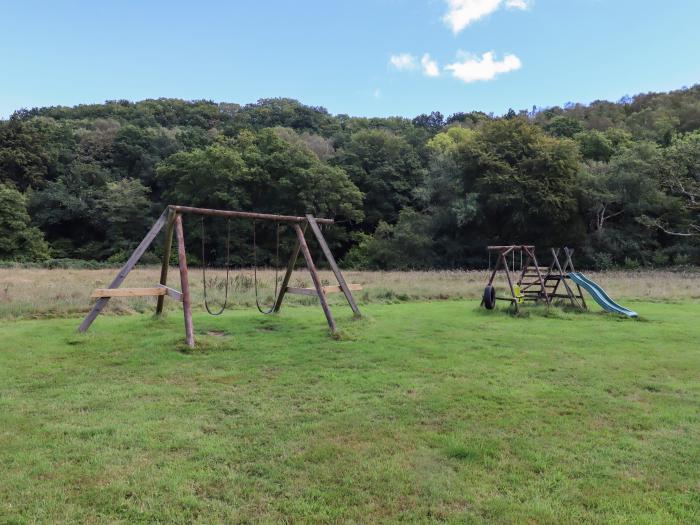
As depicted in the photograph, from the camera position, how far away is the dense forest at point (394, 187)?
1474 inches

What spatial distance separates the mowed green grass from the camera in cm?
326

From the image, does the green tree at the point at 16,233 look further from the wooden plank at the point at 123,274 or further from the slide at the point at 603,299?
the slide at the point at 603,299

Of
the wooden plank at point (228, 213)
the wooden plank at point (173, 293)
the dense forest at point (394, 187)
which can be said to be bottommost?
the wooden plank at point (173, 293)

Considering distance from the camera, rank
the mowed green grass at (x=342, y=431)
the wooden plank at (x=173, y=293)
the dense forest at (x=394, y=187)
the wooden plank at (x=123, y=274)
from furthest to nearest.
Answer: the dense forest at (x=394, y=187), the wooden plank at (x=123, y=274), the wooden plank at (x=173, y=293), the mowed green grass at (x=342, y=431)

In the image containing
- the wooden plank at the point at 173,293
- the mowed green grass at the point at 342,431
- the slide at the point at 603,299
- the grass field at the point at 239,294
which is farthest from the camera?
the slide at the point at 603,299

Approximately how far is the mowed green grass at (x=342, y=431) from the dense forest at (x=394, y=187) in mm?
32174

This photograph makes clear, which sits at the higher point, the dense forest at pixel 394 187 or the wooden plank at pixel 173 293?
the dense forest at pixel 394 187

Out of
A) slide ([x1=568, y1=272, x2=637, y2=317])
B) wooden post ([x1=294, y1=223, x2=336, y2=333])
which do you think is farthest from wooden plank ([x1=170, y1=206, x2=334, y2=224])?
slide ([x1=568, y1=272, x2=637, y2=317])

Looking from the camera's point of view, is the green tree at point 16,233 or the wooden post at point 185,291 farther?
the green tree at point 16,233

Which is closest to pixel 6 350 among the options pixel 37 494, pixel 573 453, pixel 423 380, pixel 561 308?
pixel 37 494

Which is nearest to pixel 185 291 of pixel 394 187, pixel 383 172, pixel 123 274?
pixel 123 274

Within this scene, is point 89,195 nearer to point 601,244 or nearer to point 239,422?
point 601,244

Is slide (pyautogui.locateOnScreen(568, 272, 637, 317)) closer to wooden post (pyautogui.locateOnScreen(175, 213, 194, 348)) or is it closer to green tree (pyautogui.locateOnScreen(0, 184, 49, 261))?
wooden post (pyautogui.locateOnScreen(175, 213, 194, 348))

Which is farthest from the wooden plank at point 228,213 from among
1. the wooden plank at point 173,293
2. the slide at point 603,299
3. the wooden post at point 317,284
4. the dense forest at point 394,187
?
the dense forest at point 394,187
